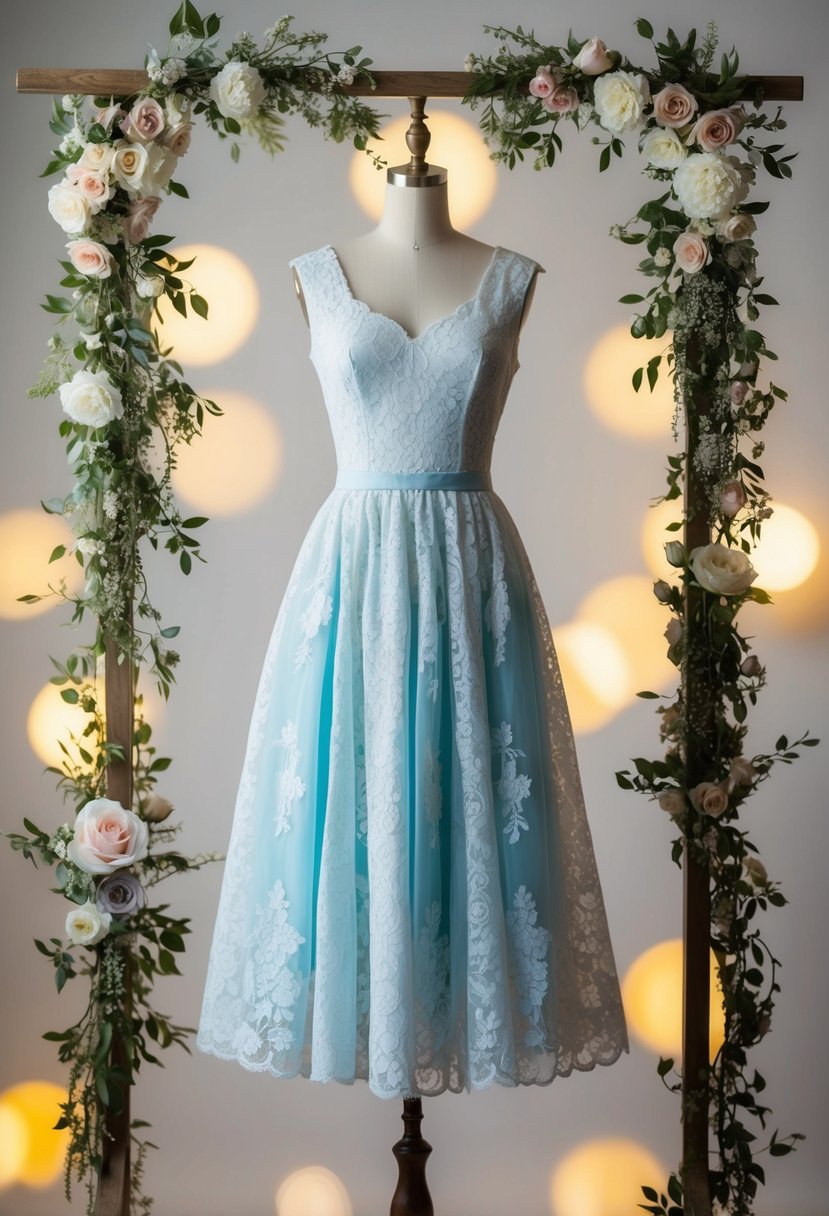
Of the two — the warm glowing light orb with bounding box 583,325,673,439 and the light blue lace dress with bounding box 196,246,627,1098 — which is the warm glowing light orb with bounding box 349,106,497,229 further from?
the light blue lace dress with bounding box 196,246,627,1098

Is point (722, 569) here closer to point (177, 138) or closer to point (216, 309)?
point (177, 138)

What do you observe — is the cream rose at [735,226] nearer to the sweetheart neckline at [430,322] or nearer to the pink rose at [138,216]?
the sweetheart neckline at [430,322]

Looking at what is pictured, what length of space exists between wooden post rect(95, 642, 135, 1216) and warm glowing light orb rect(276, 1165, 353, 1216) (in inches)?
36.1

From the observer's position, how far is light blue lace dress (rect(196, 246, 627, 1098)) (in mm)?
1854

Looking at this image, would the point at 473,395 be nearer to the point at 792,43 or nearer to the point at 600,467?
the point at 600,467

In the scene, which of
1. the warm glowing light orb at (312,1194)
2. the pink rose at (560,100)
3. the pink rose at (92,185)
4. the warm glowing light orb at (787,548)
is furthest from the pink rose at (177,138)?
the warm glowing light orb at (312,1194)

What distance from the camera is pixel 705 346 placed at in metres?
2.15

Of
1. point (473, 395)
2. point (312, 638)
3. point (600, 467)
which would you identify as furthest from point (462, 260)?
point (600, 467)

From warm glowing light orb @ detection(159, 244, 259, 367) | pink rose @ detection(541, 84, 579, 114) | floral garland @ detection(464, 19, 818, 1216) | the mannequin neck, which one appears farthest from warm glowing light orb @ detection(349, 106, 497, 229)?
the mannequin neck

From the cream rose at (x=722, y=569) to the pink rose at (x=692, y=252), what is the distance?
45 cm

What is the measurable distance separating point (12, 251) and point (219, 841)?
4.55 ft

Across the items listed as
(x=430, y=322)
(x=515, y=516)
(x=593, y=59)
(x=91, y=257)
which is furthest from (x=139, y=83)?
(x=515, y=516)

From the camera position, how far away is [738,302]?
217cm

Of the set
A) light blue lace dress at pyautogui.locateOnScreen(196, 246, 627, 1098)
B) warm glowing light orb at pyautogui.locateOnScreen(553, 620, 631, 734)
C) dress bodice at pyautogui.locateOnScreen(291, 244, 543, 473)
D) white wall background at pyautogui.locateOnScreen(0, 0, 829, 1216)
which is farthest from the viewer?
warm glowing light orb at pyautogui.locateOnScreen(553, 620, 631, 734)
